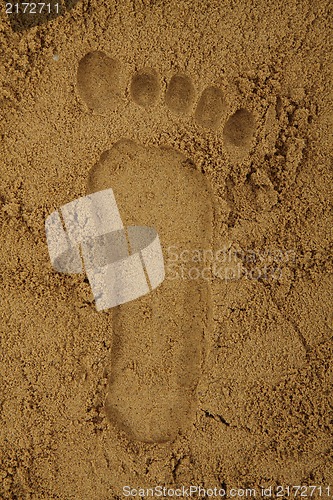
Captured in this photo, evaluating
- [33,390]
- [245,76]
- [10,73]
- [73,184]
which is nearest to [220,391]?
[33,390]


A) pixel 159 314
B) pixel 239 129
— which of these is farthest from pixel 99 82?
pixel 159 314

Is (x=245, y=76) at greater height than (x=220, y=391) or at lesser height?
greater

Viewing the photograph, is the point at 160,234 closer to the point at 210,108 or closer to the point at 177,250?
the point at 177,250

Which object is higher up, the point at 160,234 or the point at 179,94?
the point at 179,94

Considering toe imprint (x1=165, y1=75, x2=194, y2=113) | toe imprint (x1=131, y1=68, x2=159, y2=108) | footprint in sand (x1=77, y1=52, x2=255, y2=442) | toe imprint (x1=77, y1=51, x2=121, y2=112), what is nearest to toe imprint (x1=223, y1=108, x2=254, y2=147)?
footprint in sand (x1=77, y1=52, x2=255, y2=442)

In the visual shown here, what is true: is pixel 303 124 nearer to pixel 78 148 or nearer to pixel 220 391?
pixel 78 148

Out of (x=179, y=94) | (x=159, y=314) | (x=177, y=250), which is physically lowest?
(x=159, y=314)
